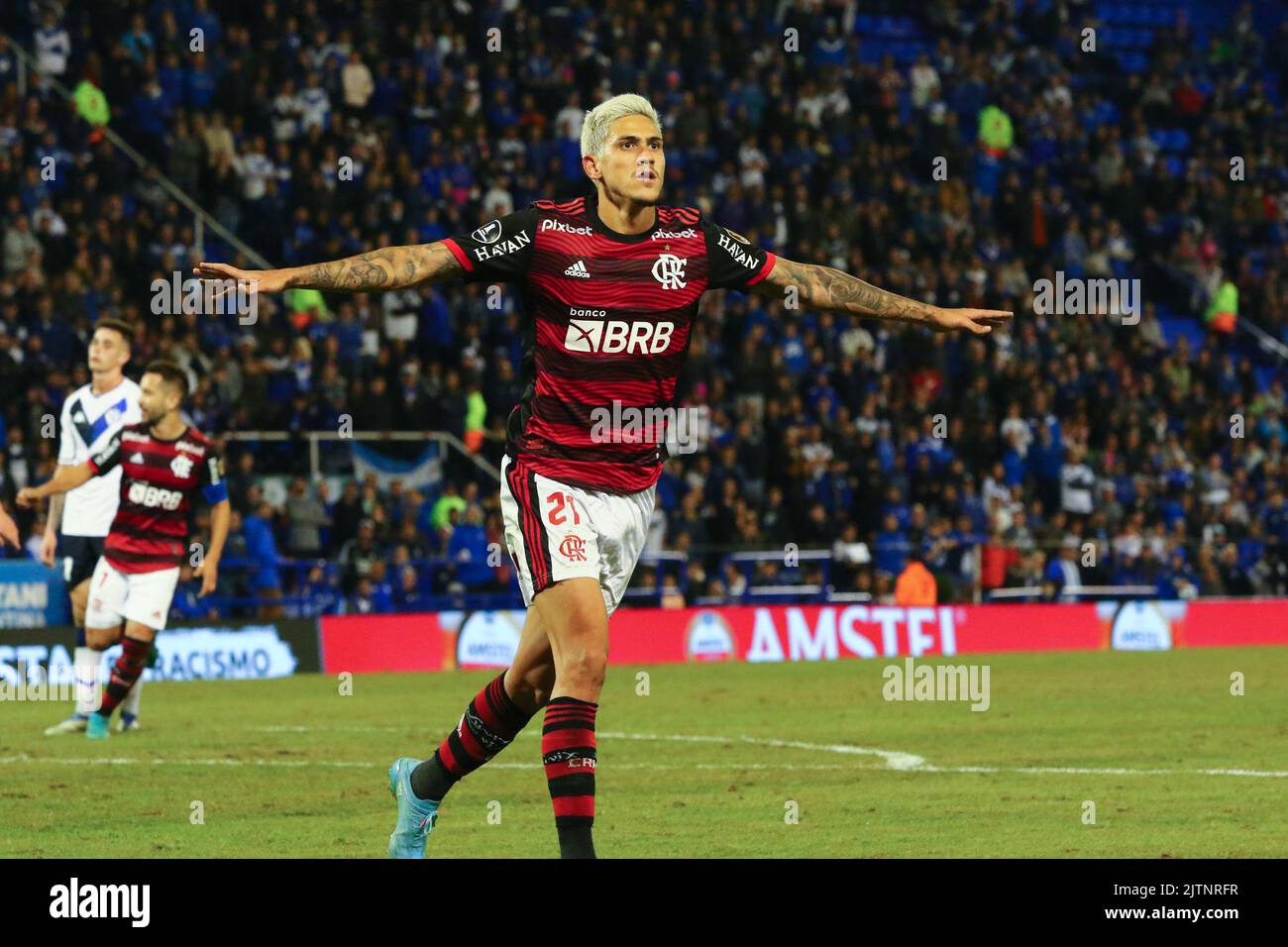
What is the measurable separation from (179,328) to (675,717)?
10.9 m

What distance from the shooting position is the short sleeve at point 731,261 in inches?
339

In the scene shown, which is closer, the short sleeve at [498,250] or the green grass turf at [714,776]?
the short sleeve at [498,250]

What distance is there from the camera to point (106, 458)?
48.5 ft

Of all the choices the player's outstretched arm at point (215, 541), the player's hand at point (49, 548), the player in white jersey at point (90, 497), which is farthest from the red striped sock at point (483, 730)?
the player's hand at point (49, 548)

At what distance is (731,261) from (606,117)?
78 cm

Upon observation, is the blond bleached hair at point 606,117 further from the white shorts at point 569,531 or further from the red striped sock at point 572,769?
the red striped sock at point 572,769

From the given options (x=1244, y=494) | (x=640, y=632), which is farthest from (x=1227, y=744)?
(x=1244, y=494)

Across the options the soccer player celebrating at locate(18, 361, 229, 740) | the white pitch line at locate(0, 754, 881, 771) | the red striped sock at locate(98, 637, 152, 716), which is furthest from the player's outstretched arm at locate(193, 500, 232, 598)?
the white pitch line at locate(0, 754, 881, 771)

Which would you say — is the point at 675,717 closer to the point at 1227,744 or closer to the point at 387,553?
the point at 1227,744

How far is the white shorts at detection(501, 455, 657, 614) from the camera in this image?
8.16 m

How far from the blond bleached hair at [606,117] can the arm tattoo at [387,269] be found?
0.72 meters

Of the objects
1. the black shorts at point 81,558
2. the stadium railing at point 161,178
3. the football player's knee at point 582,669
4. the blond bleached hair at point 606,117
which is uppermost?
the stadium railing at point 161,178

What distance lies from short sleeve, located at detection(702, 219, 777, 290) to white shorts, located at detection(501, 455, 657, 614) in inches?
35.3

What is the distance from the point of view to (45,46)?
2762 cm
